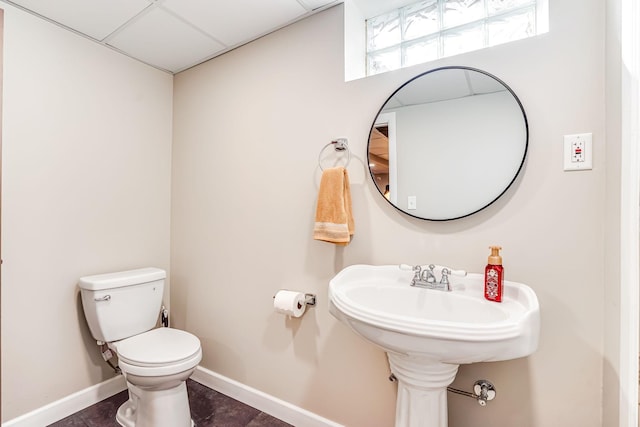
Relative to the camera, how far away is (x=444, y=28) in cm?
143

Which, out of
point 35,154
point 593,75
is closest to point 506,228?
point 593,75

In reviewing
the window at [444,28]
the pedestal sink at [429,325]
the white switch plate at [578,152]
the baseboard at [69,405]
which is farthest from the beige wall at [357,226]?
the baseboard at [69,405]

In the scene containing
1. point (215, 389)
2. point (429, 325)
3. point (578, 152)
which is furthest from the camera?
point (215, 389)

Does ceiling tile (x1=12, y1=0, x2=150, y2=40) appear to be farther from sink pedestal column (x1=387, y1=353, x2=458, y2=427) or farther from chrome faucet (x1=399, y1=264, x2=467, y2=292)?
sink pedestal column (x1=387, y1=353, x2=458, y2=427)

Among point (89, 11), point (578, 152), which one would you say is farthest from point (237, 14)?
point (578, 152)

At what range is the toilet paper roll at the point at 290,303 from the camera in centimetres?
151

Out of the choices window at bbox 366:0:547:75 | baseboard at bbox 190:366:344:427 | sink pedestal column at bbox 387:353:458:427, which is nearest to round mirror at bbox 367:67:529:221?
window at bbox 366:0:547:75

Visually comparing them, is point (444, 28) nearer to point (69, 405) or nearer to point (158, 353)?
point (158, 353)

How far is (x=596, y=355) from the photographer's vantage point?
3.28 ft

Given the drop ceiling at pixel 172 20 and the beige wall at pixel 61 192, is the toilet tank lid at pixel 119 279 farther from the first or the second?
the drop ceiling at pixel 172 20

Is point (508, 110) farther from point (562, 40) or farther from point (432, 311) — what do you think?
point (432, 311)

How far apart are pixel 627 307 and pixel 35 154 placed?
2.52m

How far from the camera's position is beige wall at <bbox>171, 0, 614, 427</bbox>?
1029 millimetres

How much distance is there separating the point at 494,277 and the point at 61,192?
2174 mm
